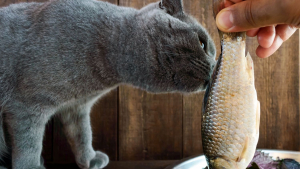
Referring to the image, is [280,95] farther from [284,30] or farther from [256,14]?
[256,14]

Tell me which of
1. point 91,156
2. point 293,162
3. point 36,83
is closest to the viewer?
point 36,83

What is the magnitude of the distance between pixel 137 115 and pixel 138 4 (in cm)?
47

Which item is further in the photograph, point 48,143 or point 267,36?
point 48,143

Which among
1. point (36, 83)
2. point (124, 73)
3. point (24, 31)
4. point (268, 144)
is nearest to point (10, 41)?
point (24, 31)

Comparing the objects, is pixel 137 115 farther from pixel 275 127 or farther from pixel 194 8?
pixel 275 127

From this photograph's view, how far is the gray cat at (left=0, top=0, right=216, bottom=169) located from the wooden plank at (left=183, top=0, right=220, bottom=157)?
0.34 m

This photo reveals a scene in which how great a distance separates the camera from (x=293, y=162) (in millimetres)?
943

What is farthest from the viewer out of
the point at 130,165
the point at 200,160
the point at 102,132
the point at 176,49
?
the point at 102,132

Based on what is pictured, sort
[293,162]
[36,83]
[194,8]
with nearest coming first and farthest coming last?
[36,83] → [293,162] → [194,8]

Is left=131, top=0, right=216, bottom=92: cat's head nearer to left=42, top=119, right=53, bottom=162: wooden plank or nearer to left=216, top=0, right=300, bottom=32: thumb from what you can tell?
left=216, top=0, right=300, bottom=32: thumb

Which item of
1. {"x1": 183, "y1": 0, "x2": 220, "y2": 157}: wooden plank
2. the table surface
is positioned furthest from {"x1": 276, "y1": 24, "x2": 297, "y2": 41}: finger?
the table surface

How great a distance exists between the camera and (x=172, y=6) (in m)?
0.84

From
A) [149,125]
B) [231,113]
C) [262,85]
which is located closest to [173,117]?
[149,125]

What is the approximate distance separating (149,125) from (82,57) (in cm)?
50
